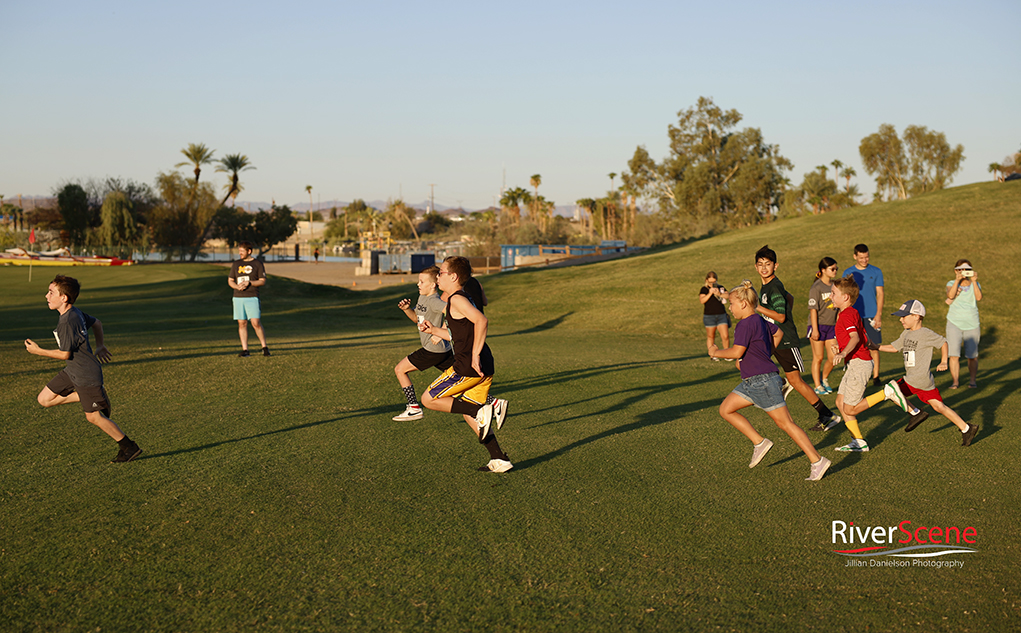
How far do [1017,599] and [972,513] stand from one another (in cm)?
142

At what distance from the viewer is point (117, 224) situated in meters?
67.5

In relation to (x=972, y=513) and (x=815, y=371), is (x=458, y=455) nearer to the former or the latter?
(x=972, y=513)

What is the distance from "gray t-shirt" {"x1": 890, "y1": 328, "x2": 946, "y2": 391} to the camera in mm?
6965

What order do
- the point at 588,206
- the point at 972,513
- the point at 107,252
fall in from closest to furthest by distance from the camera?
the point at 972,513 → the point at 107,252 → the point at 588,206

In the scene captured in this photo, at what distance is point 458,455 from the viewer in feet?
22.1

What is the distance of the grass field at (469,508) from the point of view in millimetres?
3875

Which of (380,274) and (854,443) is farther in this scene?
(380,274)

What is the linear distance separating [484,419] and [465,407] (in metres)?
0.28

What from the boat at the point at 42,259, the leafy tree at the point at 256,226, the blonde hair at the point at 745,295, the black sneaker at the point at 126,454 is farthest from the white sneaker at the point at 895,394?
the leafy tree at the point at 256,226

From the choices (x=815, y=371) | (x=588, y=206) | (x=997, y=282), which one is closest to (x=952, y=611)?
(x=815, y=371)

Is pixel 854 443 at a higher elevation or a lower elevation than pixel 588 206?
lower

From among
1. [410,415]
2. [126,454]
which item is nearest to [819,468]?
[410,415]

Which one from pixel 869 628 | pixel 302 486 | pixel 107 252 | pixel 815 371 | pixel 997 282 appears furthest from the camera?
pixel 107 252

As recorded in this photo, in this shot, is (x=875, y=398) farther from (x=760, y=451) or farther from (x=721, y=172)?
(x=721, y=172)
